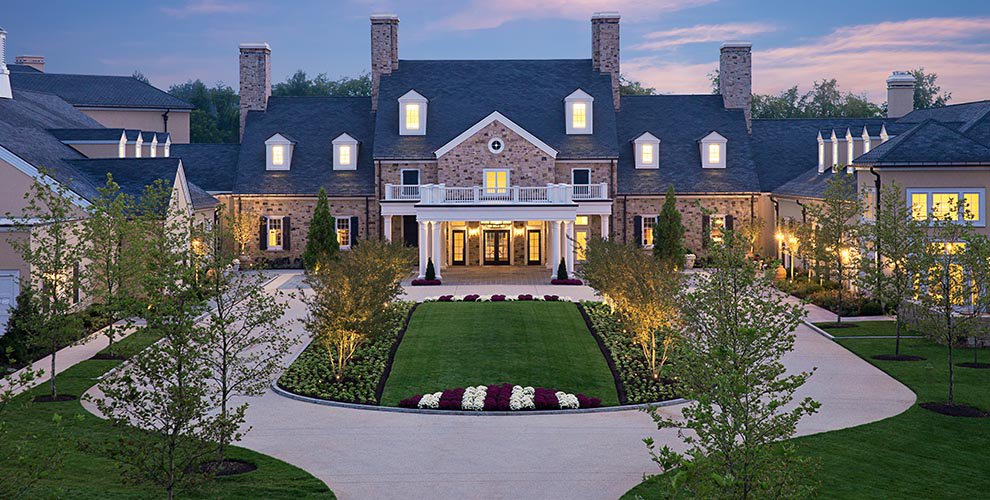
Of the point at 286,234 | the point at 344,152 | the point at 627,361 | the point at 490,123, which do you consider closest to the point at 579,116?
the point at 490,123

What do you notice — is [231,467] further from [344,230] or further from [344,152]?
[344,152]

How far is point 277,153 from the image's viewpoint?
52.2m

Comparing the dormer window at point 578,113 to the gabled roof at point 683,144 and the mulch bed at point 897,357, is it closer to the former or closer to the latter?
the gabled roof at point 683,144

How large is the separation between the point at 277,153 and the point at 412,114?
701 cm

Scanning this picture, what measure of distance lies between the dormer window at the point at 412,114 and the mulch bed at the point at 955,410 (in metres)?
33.3

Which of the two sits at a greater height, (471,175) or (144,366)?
(471,175)

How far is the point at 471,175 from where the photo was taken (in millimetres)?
49250

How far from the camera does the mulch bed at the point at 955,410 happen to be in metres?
20.8

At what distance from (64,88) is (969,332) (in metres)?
56.6

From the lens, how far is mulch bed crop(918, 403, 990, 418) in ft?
68.1

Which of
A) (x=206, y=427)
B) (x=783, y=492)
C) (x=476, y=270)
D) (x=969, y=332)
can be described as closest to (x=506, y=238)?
(x=476, y=270)

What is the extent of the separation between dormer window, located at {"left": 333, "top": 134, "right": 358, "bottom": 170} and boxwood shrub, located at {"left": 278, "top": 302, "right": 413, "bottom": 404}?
23.6 meters

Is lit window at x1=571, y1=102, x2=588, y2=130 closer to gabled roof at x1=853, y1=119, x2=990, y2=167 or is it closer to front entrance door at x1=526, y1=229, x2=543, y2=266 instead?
front entrance door at x1=526, y1=229, x2=543, y2=266

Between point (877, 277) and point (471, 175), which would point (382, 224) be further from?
point (877, 277)
